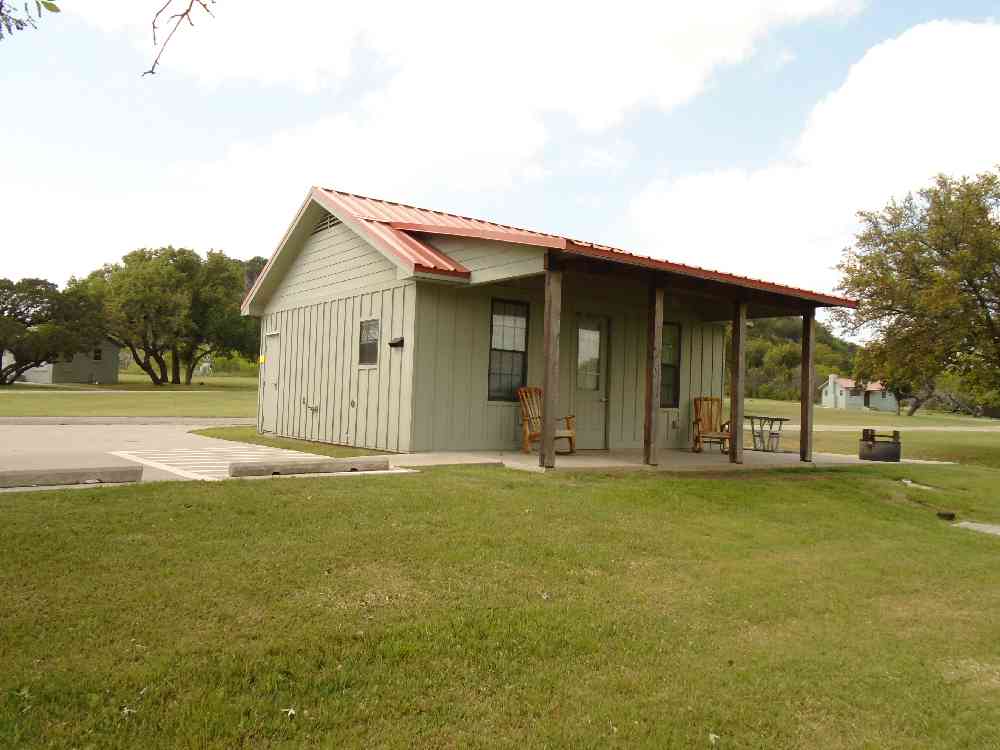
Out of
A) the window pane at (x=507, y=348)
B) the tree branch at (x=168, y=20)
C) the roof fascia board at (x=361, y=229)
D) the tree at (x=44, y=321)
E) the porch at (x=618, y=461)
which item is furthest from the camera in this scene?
the tree at (x=44, y=321)

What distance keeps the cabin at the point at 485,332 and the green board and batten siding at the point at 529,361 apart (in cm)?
2

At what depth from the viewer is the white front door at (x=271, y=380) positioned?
14953mm

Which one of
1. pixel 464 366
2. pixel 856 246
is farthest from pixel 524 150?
pixel 856 246

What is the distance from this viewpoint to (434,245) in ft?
37.4

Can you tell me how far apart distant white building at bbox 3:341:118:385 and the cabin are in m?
41.6

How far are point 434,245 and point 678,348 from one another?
16.7 feet

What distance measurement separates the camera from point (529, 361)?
38.2 feet

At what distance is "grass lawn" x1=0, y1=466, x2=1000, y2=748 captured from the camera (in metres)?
3.23

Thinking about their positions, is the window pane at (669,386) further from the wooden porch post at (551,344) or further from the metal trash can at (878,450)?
the wooden porch post at (551,344)

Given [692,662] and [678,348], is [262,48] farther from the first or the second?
[678,348]

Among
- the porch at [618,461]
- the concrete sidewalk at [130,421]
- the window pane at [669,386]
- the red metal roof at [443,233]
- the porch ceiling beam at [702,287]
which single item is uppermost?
the red metal roof at [443,233]

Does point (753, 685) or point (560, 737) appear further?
point (753, 685)

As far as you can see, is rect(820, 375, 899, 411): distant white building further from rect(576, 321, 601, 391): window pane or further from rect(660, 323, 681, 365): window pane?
rect(576, 321, 601, 391): window pane

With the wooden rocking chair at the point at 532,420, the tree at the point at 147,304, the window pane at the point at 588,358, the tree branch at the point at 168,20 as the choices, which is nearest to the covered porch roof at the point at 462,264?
the window pane at the point at 588,358
